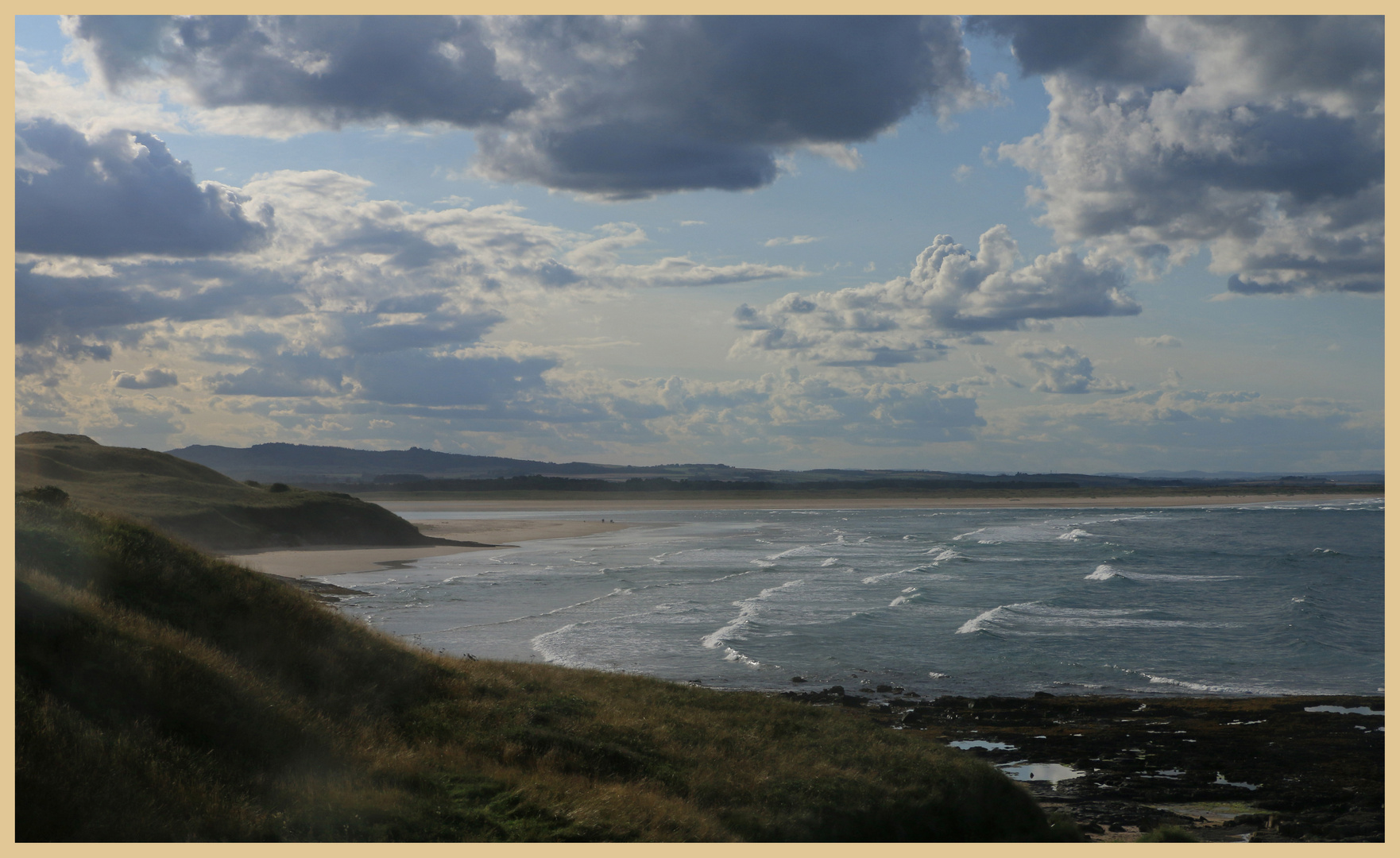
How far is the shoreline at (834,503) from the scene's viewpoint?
155 metres

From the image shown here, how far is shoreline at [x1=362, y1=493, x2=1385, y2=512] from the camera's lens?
508 feet

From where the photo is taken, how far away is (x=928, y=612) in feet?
127

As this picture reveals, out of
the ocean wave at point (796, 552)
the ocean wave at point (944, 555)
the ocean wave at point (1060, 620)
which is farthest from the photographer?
the ocean wave at point (796, 552)

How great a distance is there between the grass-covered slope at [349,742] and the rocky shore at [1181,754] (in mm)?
3868

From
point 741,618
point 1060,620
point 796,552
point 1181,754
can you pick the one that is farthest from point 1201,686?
point 796,552

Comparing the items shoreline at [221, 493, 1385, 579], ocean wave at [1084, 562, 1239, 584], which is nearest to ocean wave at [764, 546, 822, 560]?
ocean wave at [1084, 562, 1239, 584]

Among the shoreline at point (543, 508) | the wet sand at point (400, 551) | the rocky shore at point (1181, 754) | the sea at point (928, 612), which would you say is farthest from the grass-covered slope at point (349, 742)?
the shoreline at point (543, 508)

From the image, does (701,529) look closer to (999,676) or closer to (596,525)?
(596,525)

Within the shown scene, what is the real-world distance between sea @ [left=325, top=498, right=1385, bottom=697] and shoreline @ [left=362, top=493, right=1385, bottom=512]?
79.3 m

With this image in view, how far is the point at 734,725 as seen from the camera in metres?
15.5

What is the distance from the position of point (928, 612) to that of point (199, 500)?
5168 centimetres

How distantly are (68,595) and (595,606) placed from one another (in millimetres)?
28755

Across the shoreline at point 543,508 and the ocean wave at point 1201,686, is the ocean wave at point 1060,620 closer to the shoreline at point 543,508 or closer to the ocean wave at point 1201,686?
the ocean wave at point 1201,686

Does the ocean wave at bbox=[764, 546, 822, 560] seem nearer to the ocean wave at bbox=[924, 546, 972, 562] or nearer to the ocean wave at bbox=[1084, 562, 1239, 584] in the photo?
the ocean wave at bbox=[924, 546, 972, 562]
